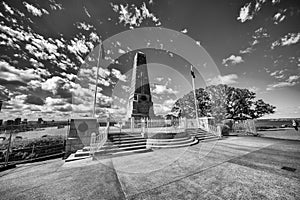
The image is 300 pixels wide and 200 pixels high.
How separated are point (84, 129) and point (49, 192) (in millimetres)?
5080

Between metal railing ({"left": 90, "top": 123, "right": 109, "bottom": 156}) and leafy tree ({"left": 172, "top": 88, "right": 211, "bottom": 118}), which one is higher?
leafy tree ({"left": 172, "top": 88, "right": 211, "bottom": 118})

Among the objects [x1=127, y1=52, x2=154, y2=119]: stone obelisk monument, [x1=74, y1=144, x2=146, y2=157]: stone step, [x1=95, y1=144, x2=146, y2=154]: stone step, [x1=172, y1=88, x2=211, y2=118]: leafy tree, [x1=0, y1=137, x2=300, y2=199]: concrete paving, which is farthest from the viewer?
[x1=172, y1=88, x2=211, y2=118]: leafy tree

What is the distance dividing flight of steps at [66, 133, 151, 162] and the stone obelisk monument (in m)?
9.39

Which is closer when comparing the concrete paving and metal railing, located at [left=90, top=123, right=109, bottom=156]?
the concrete paving

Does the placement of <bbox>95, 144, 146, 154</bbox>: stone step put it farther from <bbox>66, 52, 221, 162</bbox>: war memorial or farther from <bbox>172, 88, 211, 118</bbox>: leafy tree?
<bbox>172, 88, 211, 118</bbox>: leafy tree

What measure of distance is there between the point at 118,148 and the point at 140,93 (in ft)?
44.1

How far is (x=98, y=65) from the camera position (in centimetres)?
1066

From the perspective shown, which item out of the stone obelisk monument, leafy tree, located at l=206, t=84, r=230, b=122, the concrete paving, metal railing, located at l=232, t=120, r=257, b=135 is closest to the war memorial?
the concrete paving

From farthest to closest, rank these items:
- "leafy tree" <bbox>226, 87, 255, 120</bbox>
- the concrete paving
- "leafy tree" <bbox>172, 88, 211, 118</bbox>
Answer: "leafy tree" <bbox>172, 88, 211, 118</bbox> → "leafy tree" <bbox>226, 87, 255, 120</bbox> → the concrete paving

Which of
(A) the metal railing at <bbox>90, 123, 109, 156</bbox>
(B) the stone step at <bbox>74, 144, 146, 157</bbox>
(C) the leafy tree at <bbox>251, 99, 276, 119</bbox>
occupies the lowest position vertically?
(B) the stone step at <bbox>74, 144, 146, 157</bbox>

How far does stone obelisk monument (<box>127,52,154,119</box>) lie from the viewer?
61.1ft

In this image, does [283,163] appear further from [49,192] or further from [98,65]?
[98,65]

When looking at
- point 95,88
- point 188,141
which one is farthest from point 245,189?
point 95,88

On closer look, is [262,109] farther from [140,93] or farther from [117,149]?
[117,149]
